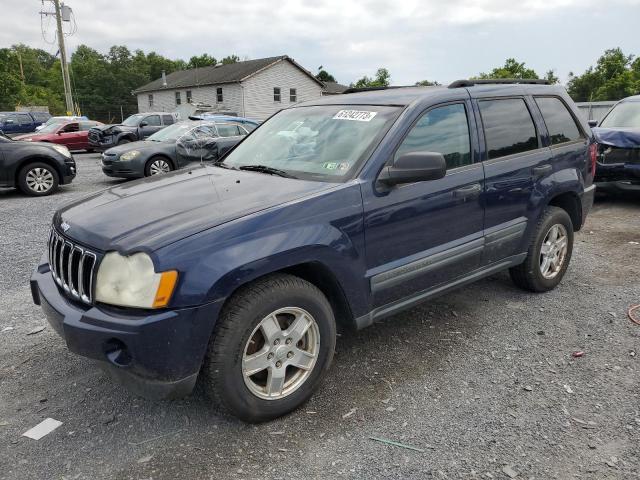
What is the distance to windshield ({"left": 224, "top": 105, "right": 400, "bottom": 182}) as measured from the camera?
324 centimetres

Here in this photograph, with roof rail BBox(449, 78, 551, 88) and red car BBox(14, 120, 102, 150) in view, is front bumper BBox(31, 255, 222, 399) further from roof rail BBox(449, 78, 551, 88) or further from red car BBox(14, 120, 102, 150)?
red car BBox(14, 120, 102, 150)

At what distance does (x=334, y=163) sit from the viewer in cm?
325

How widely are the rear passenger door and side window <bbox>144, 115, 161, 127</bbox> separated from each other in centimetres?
1651

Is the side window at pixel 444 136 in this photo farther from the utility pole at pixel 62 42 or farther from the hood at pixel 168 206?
the utility pole at pixel 62 42

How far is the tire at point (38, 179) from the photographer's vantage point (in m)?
9.95

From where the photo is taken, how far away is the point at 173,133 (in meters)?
12.8

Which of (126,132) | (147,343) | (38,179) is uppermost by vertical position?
(126,132)

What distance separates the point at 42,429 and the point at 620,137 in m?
8.54

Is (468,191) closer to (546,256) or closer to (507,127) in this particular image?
(507,127)

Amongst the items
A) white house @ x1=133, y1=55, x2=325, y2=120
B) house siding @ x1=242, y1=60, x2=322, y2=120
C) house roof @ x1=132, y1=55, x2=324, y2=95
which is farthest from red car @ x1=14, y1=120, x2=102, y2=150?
house roof @ x1=132, y1=55, x2=324, y2=95

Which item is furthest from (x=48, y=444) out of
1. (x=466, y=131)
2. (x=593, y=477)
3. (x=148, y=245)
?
(x=466, y=131)

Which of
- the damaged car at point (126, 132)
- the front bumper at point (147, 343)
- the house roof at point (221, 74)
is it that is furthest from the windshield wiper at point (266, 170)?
the house roof at point (221, 74)

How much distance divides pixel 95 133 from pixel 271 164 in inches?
662

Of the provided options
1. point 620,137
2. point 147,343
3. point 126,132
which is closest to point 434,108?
point 147,343
